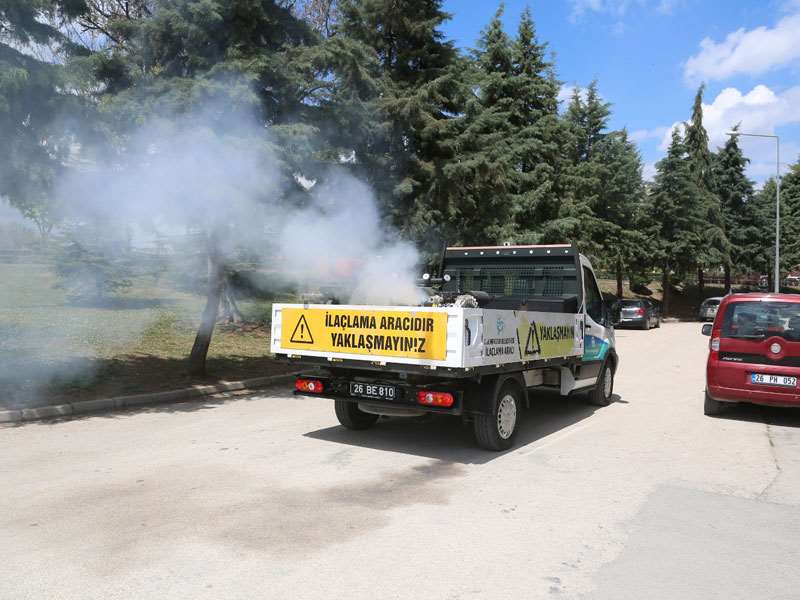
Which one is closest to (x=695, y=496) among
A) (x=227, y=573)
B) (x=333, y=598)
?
(x=333, y=598)

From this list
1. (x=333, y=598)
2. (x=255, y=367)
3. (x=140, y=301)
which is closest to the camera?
(x=333, y=598)

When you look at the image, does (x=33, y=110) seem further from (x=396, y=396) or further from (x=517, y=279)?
(x=517, y=279)

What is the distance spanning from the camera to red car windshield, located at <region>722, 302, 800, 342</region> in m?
8.04

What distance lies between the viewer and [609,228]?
30266mm

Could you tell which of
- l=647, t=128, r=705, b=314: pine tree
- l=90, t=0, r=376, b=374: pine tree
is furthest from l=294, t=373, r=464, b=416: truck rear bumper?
l=647, t=128, r=705, b=314: pine tree

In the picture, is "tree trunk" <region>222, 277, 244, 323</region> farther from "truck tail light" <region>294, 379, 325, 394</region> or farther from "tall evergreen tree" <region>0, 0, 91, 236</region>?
"truck tail light" <region>294, 379, 325, 394</region>

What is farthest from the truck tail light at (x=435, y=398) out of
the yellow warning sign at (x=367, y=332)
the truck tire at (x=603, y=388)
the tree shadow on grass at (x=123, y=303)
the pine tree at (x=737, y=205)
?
the pine tree at (x=737, y=205)

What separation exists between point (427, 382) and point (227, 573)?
3068mm

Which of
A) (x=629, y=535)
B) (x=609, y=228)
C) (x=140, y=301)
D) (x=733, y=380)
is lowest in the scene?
(x=629, y=535)

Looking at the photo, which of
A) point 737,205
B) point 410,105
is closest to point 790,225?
point 737,205

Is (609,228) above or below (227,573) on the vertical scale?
above

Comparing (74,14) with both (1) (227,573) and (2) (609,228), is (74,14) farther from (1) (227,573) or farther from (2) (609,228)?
(2) (609,228)

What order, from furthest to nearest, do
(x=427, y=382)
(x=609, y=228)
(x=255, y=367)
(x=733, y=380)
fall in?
(x=609, y=228)
(x=255, y=367)
(x=733, y=380)
(x=427, y=382)

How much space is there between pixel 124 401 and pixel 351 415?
3.42 metres
